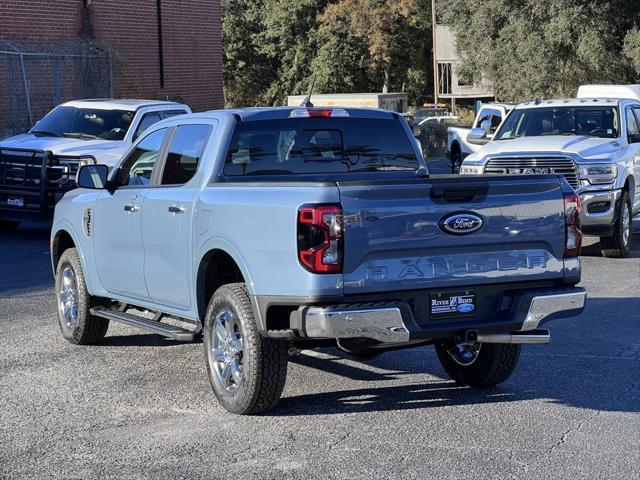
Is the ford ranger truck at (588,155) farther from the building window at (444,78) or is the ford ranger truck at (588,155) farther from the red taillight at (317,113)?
the building window at (444,78)

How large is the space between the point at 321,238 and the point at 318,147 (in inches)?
70.7

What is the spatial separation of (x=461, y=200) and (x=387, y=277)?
682 mm

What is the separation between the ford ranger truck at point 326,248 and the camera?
6230mm

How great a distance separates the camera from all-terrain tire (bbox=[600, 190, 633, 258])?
1454cm

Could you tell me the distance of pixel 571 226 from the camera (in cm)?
694

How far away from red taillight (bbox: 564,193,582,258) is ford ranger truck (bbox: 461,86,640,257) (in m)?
7.20

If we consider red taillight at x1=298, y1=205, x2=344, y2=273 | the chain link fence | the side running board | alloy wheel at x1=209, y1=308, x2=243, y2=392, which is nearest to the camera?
red taillight at x1=298, y1=205, x2=344, y2=273

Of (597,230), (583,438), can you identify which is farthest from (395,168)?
(597,230)

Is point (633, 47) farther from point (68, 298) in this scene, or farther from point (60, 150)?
point (68, 298)

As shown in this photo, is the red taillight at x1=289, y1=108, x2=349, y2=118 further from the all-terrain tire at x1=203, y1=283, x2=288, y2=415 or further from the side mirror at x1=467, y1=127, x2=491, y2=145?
the side mirror at x1=467, y1=127, x2=491, y2=145

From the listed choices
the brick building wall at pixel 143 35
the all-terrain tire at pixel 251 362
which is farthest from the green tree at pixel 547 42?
the all-terrain tire at pixel 251 362

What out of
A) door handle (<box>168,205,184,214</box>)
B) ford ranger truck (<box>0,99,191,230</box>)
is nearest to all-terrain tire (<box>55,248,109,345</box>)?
door handle (<box>168,205,184,214</box>)

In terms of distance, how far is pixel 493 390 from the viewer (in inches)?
300

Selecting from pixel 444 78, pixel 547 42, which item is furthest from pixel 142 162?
pixel 444 78
